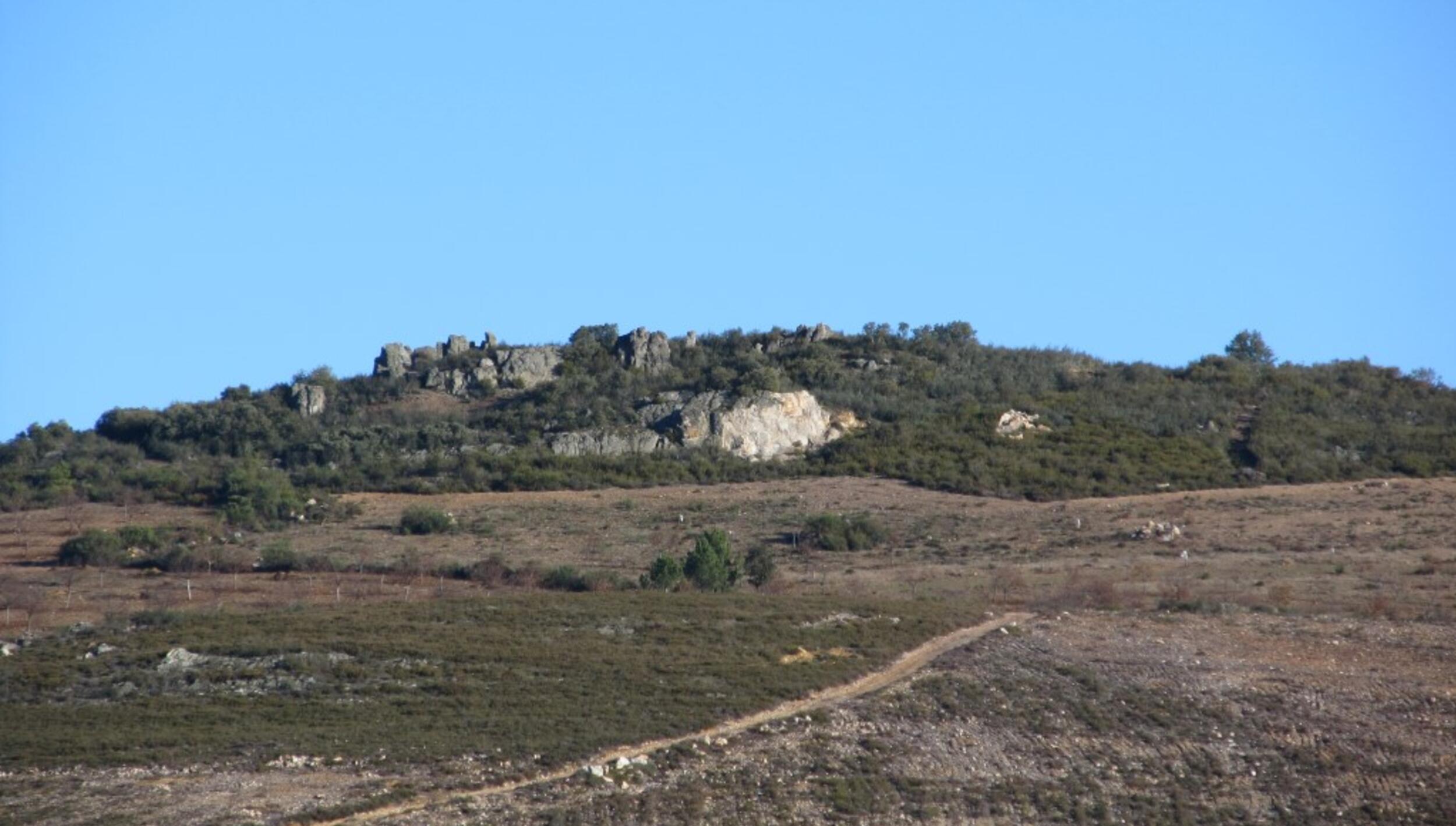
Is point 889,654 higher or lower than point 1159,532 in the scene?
lower

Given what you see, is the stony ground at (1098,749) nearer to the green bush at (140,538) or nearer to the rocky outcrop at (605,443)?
the green bush at (140,538)

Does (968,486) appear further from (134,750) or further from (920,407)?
(134,750)

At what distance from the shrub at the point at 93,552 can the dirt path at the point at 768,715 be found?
2584cm

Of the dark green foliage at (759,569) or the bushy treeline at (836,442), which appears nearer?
the dark green foliage at (759,569)

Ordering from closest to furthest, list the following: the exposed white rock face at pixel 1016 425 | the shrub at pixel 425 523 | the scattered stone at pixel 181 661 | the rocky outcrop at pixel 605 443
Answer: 1. the scattered stone at pixel 181 661
2. the shrub at pixel 425 523
3. the rocky outcrop at pixel 605 443
4. the exposed white rock face at pixel 1016 425

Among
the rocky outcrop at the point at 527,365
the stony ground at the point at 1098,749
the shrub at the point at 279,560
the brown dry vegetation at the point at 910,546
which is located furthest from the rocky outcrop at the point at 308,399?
the stony ground at the point at 1098,749

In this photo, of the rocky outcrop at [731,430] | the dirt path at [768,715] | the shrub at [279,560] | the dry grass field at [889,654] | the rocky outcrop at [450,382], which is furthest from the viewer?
the rocky outcrop at [450,382]

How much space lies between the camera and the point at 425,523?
5647 centimetres

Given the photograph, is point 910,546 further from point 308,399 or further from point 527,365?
point 308,399

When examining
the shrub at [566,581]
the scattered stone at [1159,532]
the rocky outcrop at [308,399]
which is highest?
the rocky outcrop at [308,399]

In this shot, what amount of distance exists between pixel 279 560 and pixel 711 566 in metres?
13.2

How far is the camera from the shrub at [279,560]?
165 ft

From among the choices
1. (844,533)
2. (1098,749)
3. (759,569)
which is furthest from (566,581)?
(1098,749)

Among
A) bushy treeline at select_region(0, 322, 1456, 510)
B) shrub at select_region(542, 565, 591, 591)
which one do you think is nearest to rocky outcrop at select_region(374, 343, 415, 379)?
bushy treeline at select_region(0, 322, 1456, 510)
